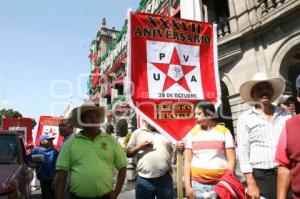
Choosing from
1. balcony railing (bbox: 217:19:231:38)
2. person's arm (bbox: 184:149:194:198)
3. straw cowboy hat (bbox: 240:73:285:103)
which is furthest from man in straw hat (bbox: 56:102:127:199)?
balcony railing (bbox: 217:19:231:38)

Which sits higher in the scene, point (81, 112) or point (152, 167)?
point (81, 112)

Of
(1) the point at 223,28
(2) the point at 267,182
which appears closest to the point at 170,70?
(2) the point at 267,182

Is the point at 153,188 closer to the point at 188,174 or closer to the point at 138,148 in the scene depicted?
the point at 138,148

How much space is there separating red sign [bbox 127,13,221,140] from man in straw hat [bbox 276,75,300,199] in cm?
194

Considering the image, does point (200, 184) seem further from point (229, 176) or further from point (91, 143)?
point (91, 143)

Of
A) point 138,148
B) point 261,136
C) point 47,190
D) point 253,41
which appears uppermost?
point 253,41

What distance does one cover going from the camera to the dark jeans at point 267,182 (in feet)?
10.2

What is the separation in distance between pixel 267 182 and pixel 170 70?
6.68 ft

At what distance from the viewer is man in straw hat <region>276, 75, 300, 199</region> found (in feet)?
7.00

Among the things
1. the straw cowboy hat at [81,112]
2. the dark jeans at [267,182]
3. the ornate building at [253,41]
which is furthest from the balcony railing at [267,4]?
the straw cowboy hat at [81,112]

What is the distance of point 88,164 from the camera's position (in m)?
3.12

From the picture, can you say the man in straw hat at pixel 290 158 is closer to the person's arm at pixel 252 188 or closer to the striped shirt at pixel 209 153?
the person's arm at pixel 252 188

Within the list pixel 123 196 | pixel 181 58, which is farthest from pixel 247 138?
pixel 123 196

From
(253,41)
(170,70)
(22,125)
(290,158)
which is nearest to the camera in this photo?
(290,158)
